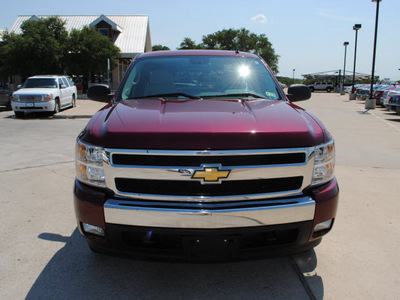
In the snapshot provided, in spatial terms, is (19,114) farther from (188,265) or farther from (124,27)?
(124,27)

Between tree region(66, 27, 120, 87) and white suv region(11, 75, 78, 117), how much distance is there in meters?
11.9

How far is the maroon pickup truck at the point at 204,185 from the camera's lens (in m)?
2.23

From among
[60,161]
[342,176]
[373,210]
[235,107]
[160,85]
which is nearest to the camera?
[235,107]

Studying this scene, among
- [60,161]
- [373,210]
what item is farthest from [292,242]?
[60,161]

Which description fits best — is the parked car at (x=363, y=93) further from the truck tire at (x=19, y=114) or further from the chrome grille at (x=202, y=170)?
the chrome grille at (x=202, y=170)

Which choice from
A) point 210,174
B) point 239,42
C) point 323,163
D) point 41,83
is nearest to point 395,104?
point 323,163

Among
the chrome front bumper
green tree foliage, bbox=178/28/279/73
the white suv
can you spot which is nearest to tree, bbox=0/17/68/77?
the white suv

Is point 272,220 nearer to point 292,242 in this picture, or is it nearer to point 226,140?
point 292,242

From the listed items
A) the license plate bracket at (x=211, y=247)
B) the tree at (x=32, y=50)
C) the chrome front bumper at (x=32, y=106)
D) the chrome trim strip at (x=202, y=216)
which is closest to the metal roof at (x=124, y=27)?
the tree at (x=32, y=50)

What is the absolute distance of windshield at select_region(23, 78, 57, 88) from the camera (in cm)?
1602

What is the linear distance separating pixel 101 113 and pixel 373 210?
11.1 feet

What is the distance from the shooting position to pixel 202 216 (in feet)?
7.21

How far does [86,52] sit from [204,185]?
2891 centimetres

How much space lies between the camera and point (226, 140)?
2238mm
